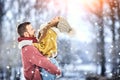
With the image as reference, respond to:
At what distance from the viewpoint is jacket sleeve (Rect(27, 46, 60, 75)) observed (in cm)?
284

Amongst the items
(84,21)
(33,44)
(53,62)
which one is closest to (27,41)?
(33,44)

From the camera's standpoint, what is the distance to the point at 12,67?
9.83 ft

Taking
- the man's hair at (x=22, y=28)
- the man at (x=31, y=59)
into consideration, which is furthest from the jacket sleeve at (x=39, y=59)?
the man's hair at (x=22, y=28)

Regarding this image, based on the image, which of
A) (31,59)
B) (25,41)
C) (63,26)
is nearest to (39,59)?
(31,59)

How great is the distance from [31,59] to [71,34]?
1.12 ft

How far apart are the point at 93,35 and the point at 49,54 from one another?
351mm

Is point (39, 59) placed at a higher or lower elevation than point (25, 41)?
lower

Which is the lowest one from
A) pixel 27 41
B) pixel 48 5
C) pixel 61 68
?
pixel 61 68

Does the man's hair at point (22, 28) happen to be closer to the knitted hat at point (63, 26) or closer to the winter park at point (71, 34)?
the winter park at point (71, 34)

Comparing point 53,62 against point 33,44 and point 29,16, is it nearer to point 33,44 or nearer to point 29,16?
point 33,44

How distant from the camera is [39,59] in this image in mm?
2846

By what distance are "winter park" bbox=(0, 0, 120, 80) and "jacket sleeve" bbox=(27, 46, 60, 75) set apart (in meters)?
0.08

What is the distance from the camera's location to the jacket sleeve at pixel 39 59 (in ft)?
9.32

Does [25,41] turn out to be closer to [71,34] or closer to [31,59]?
[31,59]
